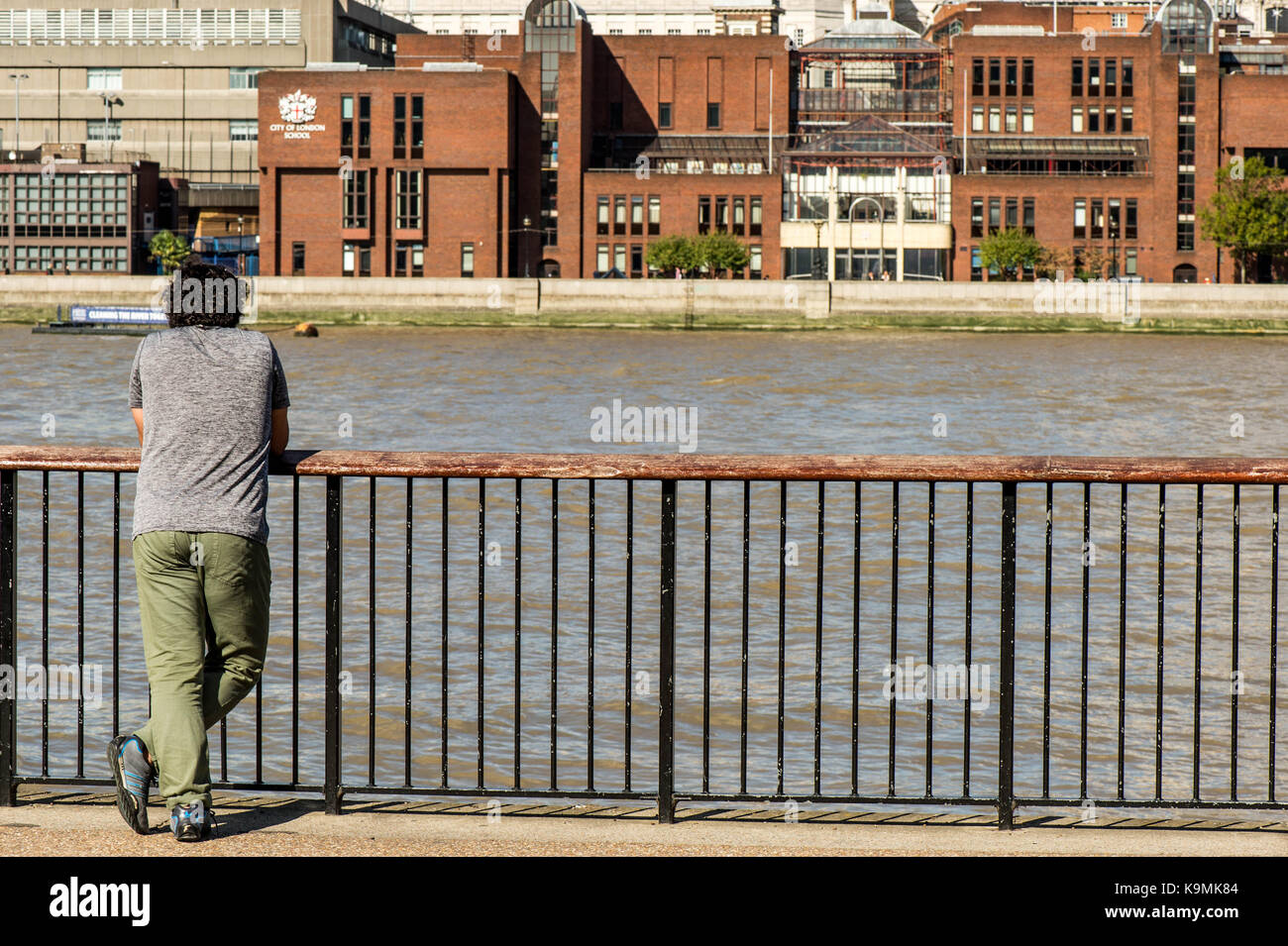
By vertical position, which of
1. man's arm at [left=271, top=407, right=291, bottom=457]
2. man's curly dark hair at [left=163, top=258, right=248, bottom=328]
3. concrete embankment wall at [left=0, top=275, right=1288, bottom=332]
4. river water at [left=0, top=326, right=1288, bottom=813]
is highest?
concrete embankment wall at [left=0, top=275, right=1288, bottom=332]

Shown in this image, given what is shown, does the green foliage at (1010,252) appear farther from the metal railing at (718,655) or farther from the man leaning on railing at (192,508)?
the man leaning on railing at (192,508)

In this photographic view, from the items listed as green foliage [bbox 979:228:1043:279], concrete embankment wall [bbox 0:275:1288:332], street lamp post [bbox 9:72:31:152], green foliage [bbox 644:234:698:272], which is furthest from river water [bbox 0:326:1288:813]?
street lamp post [bbox 9:72:31:152]

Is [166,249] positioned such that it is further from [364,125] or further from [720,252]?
[720,252]

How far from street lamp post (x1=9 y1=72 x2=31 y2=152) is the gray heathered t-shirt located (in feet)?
356

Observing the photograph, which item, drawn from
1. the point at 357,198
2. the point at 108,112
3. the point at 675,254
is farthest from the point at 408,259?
the point at 108,112

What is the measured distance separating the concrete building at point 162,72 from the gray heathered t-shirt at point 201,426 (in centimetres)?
11092

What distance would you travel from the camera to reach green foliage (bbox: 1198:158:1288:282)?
92500mm

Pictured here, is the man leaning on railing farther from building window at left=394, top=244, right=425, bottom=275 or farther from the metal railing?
building window at left=394, top=244, right=425, bottom=275

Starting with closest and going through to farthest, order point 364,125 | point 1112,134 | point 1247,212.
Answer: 1. point 1247,212
2. point 364,125
3. point 1112,134

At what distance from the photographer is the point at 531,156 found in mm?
102688

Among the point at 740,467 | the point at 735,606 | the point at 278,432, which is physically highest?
the point at 278,432

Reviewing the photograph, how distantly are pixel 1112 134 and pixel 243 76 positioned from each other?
55.0m
